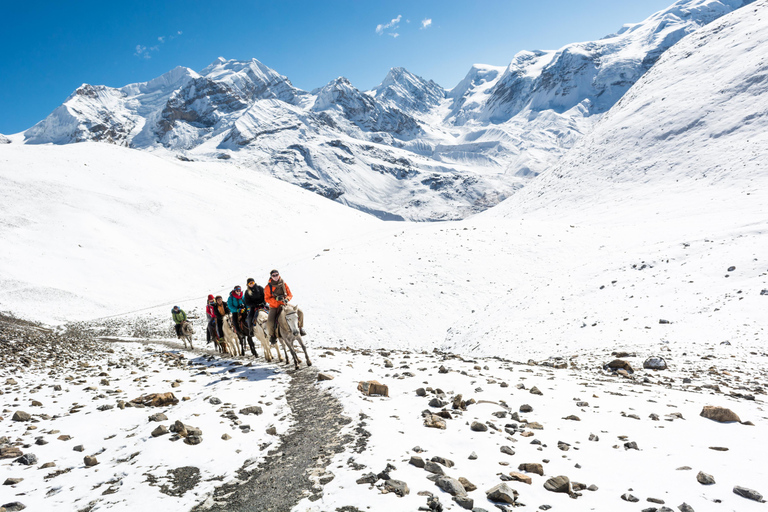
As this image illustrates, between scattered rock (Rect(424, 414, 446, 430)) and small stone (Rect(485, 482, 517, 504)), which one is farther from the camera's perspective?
scattered rock (Rect(424, 414, 446, 430))

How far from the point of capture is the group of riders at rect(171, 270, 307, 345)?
1445 centimetres

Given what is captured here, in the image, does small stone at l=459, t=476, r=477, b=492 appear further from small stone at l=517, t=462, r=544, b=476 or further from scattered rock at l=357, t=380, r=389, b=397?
scattered rock at l=357, t=380, r=389, b=397

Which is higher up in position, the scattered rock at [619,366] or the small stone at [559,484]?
the small stone at [559,484]

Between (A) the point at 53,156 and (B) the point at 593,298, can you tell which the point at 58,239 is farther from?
(B) the point at 593,298

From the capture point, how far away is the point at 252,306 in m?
17.2

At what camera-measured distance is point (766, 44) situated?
2406 inches

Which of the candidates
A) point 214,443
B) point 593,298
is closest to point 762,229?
point 593,298

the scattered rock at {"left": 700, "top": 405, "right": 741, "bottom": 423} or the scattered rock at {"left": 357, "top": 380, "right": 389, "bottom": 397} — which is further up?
the scattered rock at {"left": 357, "top": 380, "right": 389, "bottom": 397}

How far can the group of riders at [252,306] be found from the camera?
47.4 feet

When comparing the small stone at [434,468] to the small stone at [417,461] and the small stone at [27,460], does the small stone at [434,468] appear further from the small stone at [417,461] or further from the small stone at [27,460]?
the small stone at [27,460]

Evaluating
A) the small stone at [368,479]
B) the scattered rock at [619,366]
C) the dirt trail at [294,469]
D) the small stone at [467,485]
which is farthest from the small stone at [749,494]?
the scattered rock at [619,366]

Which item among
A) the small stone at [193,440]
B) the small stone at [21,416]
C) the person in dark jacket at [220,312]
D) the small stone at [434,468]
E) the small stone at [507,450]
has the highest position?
the person in dark jacket at [220,312]

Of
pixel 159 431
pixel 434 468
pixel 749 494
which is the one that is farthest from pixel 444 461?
pixel 159 431

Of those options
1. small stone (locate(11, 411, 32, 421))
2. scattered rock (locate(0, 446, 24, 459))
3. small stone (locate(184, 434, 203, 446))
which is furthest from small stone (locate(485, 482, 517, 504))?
small stone (locate(11, 411, 32, 421))
